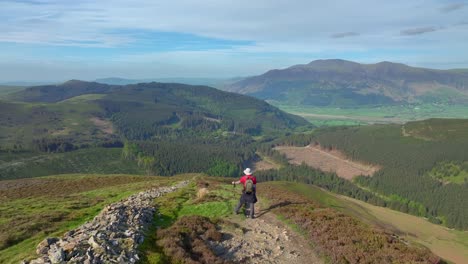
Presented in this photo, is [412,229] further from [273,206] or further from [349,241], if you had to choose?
[349,241]

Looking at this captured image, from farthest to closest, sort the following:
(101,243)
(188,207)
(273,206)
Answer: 1. (273,206)
2. (188,207)
3. (101,243)

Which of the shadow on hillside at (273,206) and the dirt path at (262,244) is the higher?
the dirt path at (262,244)

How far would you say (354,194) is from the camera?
608 feet

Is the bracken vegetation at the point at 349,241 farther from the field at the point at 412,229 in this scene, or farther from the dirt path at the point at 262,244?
the field at the point at 412,229

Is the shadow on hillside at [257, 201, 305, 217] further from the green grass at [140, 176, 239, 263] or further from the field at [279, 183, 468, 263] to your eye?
the field at [279, 183, 468, 263]

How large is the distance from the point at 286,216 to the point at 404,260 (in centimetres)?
1164

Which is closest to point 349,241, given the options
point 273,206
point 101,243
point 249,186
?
point 249,186

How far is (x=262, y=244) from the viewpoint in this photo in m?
27.5

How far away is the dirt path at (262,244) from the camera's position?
25.5m

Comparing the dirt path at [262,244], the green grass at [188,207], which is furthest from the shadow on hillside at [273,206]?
the green grass at [188,207]

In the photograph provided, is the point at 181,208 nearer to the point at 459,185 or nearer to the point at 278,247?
the point at 278,247

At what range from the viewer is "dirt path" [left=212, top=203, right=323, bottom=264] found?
25.5 metres

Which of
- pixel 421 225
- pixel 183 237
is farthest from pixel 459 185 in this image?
pixel 183 237

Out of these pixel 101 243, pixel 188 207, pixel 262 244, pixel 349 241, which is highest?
pixel 101 243
